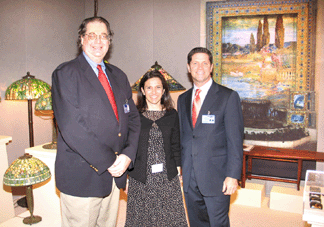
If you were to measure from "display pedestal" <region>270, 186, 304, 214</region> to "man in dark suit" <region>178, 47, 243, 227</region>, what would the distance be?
68.3 inches

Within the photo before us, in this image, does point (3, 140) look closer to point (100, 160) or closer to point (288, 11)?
point (100, 160)

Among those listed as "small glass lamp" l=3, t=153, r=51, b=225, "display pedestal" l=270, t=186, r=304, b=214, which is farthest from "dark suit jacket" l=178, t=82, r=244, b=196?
"display pedestal" l=270, t=186, r=304, b=214

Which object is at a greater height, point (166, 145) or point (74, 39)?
point (74, 39)

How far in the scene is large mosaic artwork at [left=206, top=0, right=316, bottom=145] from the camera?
392cm

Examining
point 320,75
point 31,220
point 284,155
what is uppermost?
point 320,75

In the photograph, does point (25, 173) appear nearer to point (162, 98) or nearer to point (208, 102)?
point (162, 98)

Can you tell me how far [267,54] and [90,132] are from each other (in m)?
3.27

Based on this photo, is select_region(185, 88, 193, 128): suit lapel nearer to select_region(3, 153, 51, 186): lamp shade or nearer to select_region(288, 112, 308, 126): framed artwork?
select_region(3, 153, 51, 186): lamp shade

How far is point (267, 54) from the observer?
4082 mm

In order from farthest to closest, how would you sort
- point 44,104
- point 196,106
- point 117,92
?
point 44,104
point 196,106
point 117,92

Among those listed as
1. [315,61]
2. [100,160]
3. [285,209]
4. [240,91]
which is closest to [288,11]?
[315,61]

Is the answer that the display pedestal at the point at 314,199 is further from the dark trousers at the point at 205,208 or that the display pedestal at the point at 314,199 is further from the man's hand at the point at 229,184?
the dark trousers at the point at 205,208

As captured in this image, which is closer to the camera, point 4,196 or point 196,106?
point 196,106

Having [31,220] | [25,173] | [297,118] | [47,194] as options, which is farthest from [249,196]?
[25,173]
